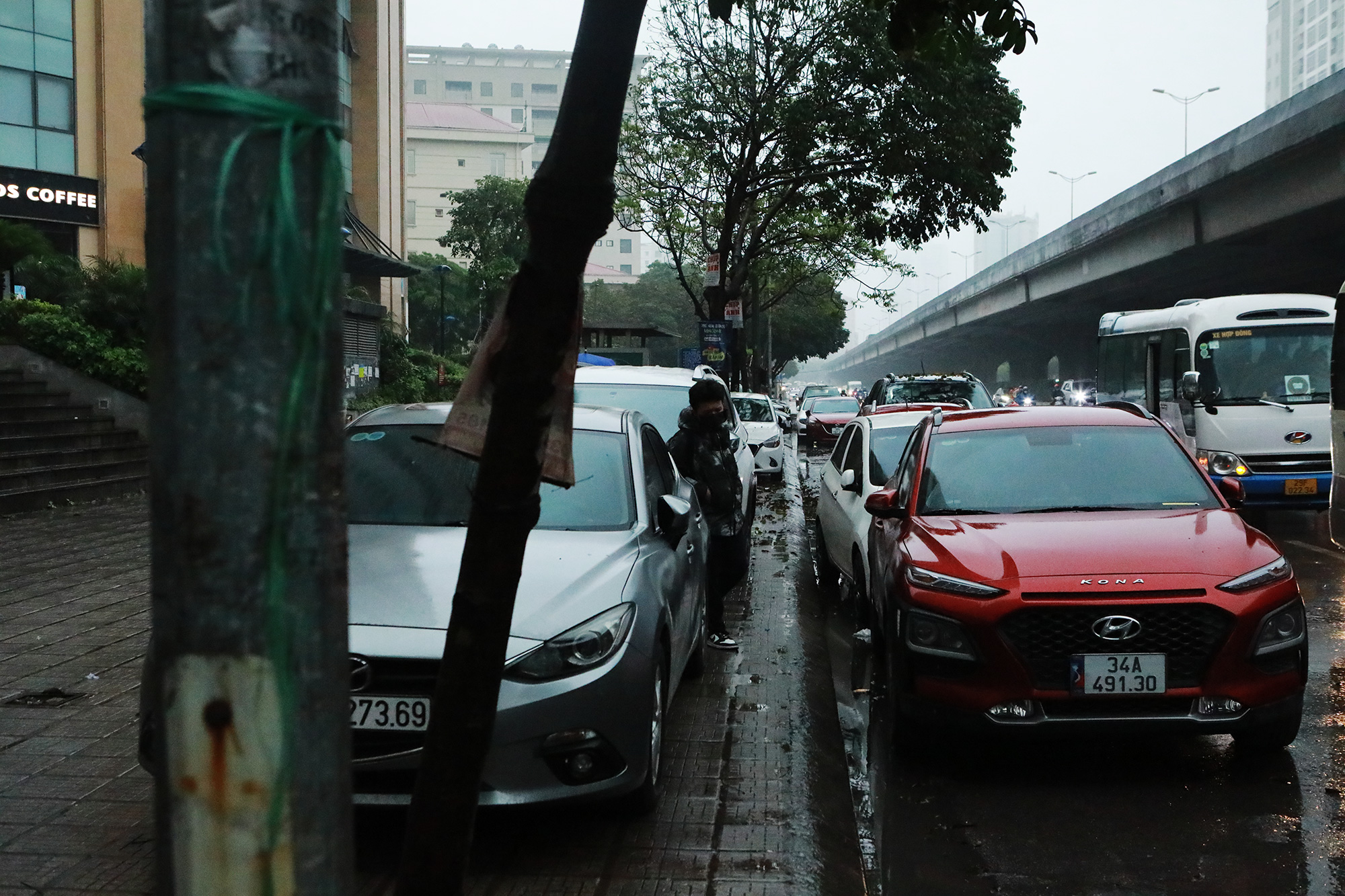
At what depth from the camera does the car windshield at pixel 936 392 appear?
752 inches

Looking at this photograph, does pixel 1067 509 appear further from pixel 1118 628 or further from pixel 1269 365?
pixel 1269 365

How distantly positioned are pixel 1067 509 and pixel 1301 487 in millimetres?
8936

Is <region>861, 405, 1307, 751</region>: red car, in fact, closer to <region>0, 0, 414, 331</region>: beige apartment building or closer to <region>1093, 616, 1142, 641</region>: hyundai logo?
<region>1093, 616, 1142, 641</region>: hyundai logo

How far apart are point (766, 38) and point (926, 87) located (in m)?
3.30

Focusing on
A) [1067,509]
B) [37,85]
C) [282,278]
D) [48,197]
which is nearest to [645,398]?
[1067,509]

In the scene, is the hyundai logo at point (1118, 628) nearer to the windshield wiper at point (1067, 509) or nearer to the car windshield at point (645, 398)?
the windshield wiper at point (1067, 509)

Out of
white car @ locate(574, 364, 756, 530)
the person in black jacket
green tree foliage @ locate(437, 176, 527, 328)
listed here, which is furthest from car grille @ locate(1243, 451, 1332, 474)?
green tree foliage @ locate(437, 176, 527, 328)

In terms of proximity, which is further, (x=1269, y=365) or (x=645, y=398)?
(x=1269, y=365)

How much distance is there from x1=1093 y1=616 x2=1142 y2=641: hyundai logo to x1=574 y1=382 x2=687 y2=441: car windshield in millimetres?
5392

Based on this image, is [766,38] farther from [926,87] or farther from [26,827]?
[26,827]

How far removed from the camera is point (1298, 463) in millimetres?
14094

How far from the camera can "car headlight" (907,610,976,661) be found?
542 cm

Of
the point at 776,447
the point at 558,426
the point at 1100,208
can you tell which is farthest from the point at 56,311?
the point at 1100,208

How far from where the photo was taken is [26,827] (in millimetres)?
4430
